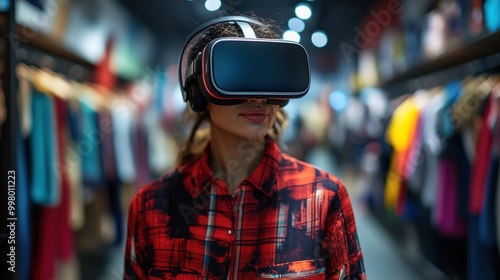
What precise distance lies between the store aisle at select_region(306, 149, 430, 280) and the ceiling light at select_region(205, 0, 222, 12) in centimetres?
57

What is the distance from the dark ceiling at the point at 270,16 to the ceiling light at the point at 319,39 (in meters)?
0.01

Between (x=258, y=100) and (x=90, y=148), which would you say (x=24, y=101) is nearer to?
(x=90, y=148)

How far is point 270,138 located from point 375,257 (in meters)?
0.80

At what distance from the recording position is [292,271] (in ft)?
2.95

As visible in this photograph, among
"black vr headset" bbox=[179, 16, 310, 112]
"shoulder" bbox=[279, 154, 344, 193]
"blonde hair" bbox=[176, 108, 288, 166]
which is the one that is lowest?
"shoulder" bbox=[279, 154, 344, 193]

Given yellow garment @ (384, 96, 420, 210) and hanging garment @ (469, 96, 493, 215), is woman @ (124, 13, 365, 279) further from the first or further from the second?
yellow garment @ (384, 96, 420, 210)

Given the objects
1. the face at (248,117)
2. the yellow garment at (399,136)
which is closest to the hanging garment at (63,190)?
the face at (248,117)

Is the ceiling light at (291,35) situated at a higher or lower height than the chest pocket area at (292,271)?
higher

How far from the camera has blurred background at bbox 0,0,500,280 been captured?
1.35 meters

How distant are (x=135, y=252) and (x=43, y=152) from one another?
3.08ft

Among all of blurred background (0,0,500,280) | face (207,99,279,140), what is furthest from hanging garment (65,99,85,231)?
face (207,99,279,140)

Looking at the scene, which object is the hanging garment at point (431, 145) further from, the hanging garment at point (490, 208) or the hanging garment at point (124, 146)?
the hanging garment at point (124, 146)

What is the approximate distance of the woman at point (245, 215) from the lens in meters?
0.91

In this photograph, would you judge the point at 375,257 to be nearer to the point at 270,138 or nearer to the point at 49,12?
the point at 270,138
